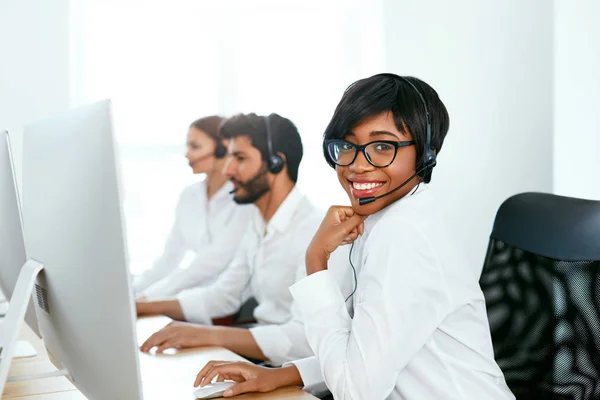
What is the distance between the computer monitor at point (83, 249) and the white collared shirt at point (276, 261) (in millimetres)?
1128

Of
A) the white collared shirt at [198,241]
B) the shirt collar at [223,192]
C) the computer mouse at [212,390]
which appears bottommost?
the white collared shirt at [198,241]

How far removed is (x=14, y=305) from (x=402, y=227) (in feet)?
1.96

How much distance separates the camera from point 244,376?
1.16 metres

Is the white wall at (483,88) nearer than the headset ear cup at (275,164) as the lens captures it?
No

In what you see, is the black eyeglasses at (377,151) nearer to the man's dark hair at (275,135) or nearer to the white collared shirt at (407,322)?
the white collared shirt at (407,322)

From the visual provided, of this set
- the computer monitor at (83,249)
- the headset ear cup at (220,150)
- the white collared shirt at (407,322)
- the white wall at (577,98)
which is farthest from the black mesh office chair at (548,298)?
the headset ear cup at (220,150)

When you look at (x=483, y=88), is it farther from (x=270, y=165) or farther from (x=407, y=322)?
(x=407, y=322)

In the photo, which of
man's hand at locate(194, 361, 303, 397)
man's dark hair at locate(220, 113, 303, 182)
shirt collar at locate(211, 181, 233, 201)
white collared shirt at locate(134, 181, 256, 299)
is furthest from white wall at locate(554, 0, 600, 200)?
man's hand at locate(194, 361, 303, 397)

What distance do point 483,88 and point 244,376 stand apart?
261 cm

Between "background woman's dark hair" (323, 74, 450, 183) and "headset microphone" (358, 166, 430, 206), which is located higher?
"background woman's dark hair" (323, 74, 450, 183)

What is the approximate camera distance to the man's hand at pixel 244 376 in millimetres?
1135

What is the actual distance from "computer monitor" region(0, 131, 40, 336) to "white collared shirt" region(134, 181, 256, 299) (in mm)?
1454

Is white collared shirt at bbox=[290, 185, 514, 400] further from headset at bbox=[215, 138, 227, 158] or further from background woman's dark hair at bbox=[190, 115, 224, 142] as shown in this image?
background woman's dark hair at bbox=[190, 115, 224, 142]

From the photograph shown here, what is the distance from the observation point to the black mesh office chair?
130cm
